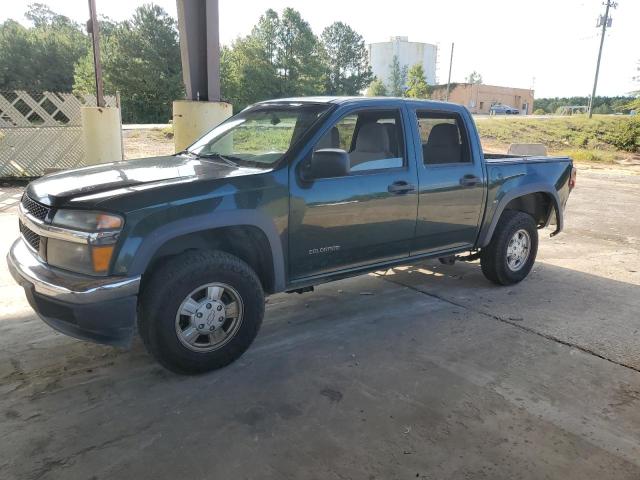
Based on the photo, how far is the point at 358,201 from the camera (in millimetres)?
3934

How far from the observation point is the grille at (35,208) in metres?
3.16

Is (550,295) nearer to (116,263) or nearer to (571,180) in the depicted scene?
(571,180)

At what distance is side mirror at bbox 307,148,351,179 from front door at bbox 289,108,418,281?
5 cm

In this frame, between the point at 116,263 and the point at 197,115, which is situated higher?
the point at 197,115

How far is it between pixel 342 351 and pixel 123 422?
164 cm

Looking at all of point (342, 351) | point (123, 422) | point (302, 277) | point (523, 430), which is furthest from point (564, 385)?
point (123, 422)

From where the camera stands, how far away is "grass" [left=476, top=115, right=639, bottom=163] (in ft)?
82.8

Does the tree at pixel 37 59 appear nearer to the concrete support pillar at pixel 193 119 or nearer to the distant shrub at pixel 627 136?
the distant shrub at pixel 627 136

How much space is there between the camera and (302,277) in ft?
12.6

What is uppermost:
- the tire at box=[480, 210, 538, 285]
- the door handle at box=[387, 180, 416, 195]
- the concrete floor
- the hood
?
the hood

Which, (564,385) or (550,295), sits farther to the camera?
(550,295)

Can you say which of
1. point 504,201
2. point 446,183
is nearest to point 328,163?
point 446,183

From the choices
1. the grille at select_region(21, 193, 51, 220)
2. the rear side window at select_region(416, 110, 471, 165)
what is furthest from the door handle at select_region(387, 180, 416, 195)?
the grille at select_region(21, 193, 51, 220)

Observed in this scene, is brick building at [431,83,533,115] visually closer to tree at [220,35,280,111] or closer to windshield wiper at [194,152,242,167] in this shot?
tree at [220,35,280,111]
